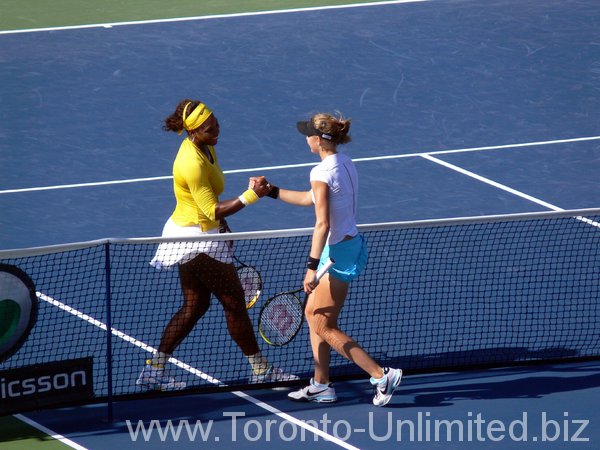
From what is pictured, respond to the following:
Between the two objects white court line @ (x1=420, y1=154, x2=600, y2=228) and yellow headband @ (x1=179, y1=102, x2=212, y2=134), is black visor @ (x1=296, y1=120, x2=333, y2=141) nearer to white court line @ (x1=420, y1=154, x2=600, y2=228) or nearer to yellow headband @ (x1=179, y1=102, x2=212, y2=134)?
yellow headband @ (x1=179, y1=102, x2=212, y2=134)

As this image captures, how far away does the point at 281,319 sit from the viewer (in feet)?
31.7

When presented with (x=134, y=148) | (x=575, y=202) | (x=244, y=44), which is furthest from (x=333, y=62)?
(x=575, y=202)

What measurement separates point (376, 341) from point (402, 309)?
0.66 meters

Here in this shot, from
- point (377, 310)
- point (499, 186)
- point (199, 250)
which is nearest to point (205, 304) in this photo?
point (199, 250)

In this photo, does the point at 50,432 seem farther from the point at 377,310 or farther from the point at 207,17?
the point at 207,17

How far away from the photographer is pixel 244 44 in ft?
66.0

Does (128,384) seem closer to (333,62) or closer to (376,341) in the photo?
(376,341)

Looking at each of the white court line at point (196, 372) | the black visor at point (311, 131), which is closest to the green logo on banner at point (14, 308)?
the white court line at point (196, 372)

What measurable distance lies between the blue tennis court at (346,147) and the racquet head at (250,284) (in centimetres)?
77

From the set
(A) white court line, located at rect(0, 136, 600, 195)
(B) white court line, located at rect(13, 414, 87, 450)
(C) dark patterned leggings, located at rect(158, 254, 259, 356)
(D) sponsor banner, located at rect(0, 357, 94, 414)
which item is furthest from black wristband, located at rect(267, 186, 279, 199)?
(A) white court line, located at rect(0, 136, 600, 195)

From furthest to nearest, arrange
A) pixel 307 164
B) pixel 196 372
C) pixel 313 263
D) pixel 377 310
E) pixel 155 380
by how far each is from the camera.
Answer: pixel 307 164
pixel 377 310
pixel 196 372
pixel 155 380
pixel 313 263

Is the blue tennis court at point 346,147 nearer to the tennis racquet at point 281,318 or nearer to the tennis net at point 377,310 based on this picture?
the tennis net at point 377,310

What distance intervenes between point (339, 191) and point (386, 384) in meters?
1.47

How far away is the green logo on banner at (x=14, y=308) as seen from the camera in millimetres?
8828
